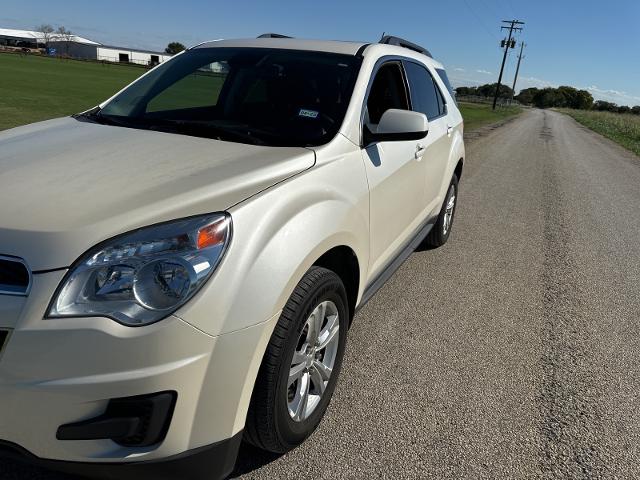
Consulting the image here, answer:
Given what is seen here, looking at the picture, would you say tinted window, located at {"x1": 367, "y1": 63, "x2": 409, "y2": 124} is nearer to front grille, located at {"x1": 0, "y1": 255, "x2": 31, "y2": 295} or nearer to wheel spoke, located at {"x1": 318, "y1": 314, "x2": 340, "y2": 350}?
wheel spoke, located at {"x1": 318, "y1": 314, "x2": 340, "y2": 350}

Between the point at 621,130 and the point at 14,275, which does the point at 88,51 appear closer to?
the point at 621,130

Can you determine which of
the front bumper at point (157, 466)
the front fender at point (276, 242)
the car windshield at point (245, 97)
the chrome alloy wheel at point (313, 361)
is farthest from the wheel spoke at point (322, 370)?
the car windshield at point (245, 97)

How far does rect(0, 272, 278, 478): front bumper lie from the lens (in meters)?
1.56

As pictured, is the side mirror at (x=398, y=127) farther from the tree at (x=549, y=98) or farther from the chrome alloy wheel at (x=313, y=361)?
the tree at (x=549, y=98)

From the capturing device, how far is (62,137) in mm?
2668

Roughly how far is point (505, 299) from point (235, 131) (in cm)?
272

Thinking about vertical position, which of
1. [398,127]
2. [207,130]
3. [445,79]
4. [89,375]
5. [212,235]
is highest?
[445,79]

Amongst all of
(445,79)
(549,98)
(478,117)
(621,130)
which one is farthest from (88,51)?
(445,79)

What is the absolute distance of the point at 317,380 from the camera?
2477mm

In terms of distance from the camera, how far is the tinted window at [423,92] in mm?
3928

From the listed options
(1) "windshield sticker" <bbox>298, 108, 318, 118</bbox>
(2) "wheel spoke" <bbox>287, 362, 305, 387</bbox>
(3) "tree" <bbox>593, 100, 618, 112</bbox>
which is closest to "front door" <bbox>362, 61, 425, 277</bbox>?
(1) "windshield sticker" <bbox>298, 108, 318, 118</bbox>

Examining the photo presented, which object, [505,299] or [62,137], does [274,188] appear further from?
[505,299]

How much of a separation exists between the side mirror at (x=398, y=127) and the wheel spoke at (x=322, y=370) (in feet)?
3.88

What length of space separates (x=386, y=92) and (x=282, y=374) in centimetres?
221
